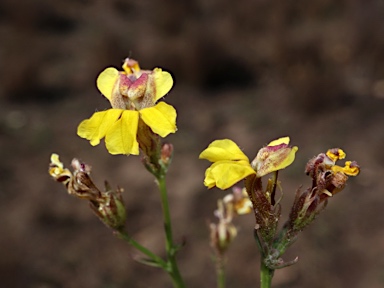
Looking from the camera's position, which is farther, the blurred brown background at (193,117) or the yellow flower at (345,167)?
the blurred brown background at (193,117)

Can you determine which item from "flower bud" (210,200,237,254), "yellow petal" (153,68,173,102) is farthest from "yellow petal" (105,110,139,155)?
"flower bud" (210,200,237,254)

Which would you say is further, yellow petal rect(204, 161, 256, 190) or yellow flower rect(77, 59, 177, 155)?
yellow flower rect(77, 59, 177, 155)

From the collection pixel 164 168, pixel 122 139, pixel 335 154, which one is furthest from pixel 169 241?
pixel 335 154

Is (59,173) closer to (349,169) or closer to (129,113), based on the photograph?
(129,113)

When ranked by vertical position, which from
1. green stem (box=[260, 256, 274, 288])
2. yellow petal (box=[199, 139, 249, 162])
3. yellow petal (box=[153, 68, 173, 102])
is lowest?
green stem (box=[260, 256, 274, 288])

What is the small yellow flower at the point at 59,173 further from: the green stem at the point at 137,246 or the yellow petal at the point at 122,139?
the yellow petal at the point at 122,139

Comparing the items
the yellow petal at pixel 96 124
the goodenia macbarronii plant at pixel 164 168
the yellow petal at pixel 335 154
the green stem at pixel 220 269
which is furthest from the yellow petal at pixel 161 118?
the green stem at pixel 220 269

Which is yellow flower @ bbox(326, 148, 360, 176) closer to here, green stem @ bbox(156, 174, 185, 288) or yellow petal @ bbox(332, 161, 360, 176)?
yellow petal @ bbox(332, 161, 360, 176)
